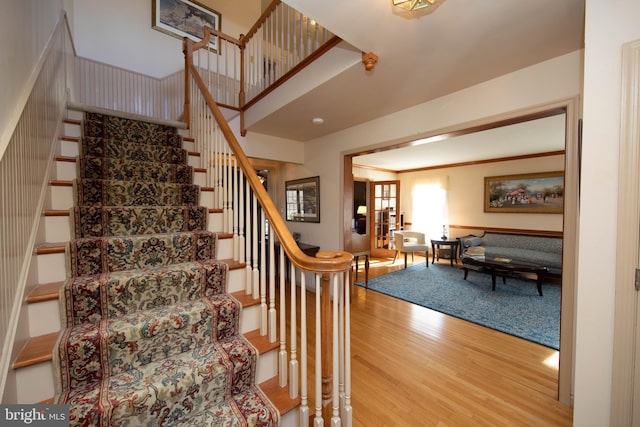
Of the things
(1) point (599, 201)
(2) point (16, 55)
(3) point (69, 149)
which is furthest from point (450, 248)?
(2) point (16, 55)

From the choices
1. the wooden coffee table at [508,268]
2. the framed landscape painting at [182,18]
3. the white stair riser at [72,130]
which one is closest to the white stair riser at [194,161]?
the white stair riser at [72,130]

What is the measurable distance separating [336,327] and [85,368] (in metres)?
1.06

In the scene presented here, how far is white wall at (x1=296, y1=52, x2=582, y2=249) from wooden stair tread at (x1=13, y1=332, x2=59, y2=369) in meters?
2.85

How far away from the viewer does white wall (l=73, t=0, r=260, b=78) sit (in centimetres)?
348

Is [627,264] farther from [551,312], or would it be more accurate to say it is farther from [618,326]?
[551,312]

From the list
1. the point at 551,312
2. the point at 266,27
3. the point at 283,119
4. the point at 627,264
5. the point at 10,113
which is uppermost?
the point at 266,27

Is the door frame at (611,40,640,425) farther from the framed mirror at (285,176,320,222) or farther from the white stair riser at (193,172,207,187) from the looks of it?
the framed mirror at (285,176,320,222)

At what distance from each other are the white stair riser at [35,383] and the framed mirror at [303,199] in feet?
10.3

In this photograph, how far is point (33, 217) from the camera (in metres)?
1.22

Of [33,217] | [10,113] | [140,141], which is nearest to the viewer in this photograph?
[10,113]

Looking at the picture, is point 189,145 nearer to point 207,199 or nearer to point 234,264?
point 207,199

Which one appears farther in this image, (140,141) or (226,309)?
(140,141)

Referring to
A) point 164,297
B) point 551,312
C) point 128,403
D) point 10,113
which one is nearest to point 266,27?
point 10,113

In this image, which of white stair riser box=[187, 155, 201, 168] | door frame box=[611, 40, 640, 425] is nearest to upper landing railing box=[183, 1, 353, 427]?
white stair riser box=[187, 155, 201, 168]
